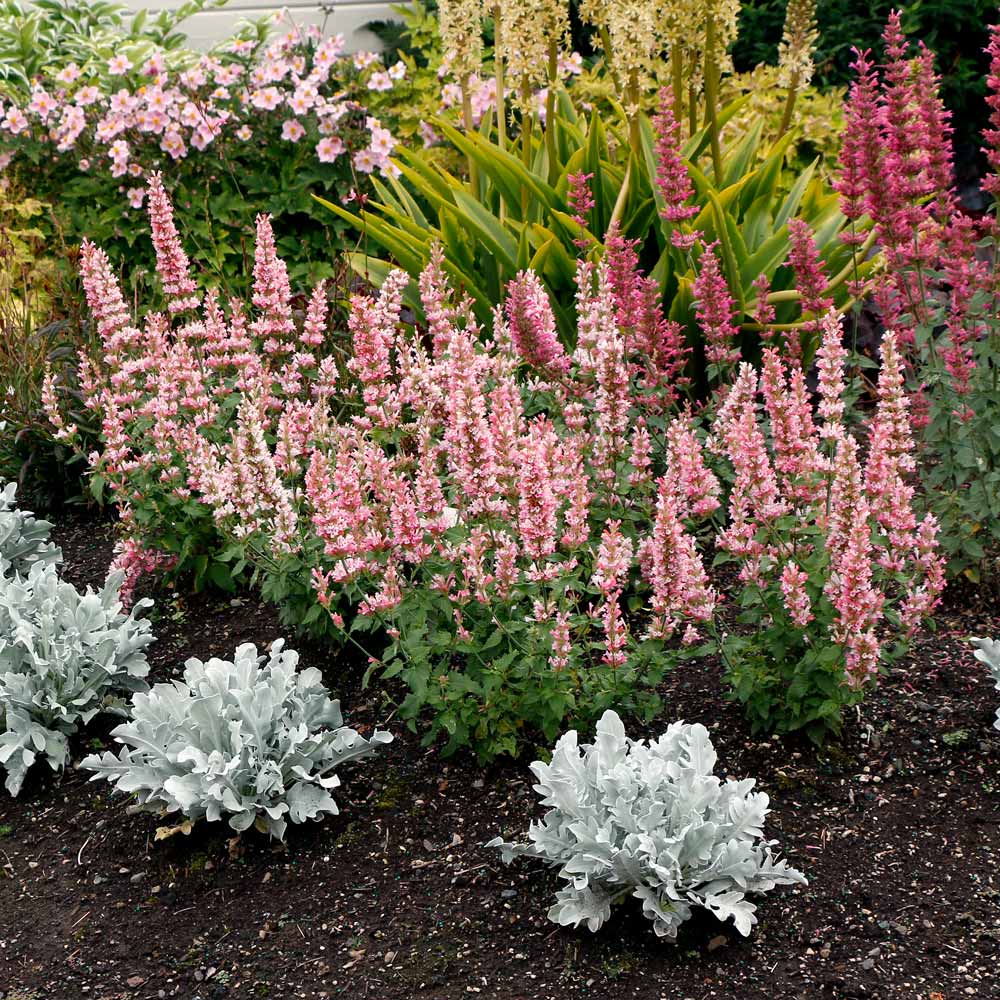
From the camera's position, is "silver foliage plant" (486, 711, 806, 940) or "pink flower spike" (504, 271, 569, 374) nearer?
"silver foliage plant" (486, 711, 806, 940)

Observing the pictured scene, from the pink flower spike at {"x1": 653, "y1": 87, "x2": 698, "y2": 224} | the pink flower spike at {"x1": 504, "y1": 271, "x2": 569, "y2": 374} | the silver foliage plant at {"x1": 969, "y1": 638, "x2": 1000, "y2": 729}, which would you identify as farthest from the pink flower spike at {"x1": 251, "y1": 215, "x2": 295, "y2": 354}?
the silver foliage plant at {"x1": 969, "y1": 638, "x2": 1000, "y2": 729}

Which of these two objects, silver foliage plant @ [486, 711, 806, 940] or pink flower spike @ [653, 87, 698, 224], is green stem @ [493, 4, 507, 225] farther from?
silver foliage plant @ [486, 711, 806, 940]

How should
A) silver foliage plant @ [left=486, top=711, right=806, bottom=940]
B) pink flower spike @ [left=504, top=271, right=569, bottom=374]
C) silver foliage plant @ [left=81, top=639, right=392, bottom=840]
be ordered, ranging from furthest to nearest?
pink flower spike @ [left=504, top=271, right=569, bottom=374] → silver foliage plant @ [left=81, top=639, right=392, bottom=840] → silver foliage plant @ [left=486, top=711, right=806, bottom=940]

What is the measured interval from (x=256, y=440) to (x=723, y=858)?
168cm

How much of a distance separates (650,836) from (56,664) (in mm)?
1941

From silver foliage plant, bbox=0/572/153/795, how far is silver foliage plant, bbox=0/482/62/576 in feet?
1.97

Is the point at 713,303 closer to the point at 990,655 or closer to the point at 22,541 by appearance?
the point at 990,655

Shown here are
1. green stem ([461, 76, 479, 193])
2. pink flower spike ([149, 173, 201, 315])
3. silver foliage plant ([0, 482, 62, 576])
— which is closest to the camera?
pink flower spike ([149, 173, 201, 315])

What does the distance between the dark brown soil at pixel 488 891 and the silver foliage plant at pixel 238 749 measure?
0.14 metres

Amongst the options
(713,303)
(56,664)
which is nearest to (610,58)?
(713,303)

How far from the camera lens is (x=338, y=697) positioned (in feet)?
12.9

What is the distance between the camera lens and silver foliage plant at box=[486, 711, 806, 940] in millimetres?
2834

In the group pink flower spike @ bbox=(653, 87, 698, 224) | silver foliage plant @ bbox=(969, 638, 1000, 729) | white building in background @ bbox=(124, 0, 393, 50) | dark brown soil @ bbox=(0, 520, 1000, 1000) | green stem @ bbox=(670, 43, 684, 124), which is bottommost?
dark brown soil @ bbox=(0, 520, 1000, 1000)

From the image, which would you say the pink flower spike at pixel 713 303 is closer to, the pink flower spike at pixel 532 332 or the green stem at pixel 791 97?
the pink flower spike at pixel 532 332
